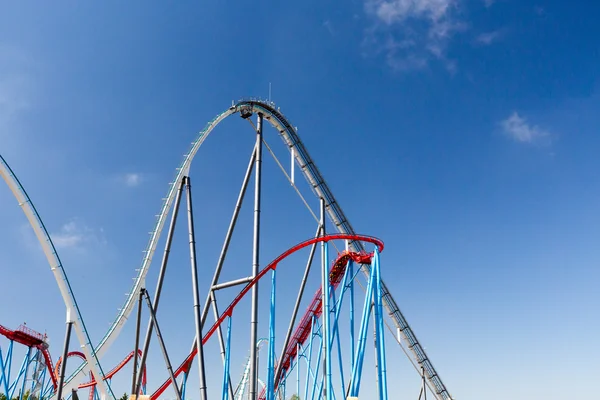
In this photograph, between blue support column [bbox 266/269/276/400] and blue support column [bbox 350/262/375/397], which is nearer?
blue support column [bbox 350/262/375/397]

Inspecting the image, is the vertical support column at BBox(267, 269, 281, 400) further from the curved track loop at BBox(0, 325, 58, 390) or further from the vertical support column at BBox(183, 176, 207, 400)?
the curved track loop at BBox(0, 325, 58, 390)

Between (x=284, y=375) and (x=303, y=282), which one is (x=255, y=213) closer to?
(x=303, y=282)

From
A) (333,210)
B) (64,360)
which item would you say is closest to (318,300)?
(333,210)

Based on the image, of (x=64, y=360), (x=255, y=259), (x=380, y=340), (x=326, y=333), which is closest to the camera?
(x=255, y=259)

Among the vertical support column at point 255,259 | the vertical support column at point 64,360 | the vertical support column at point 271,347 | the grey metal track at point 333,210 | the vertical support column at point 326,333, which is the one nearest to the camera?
the vertical support column at point 255,259

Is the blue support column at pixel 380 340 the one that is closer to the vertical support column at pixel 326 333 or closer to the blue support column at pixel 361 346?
the blue support column at pixel 361 346

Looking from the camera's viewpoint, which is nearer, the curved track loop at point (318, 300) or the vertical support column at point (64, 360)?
the vertical support column at point (64, 360)

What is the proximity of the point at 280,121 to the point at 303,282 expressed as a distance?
5.13m

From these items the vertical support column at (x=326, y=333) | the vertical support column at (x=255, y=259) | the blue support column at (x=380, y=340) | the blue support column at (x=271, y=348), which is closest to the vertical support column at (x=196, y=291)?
the vertical support column at (x=255, y=259)

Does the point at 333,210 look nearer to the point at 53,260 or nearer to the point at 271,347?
the point at 271,347

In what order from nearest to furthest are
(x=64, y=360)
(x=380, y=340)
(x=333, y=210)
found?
1. (x=64, y=360)
2. (x=380, y=340)
3. (x=333, y=210)

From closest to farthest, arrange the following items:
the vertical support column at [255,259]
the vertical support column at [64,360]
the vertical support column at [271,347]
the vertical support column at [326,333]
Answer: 1. the vertical support column at [255,259]
2. the vertical support column at [64,360]
3. the vertical support column at [271,347]
4. the vertical support column at [326,333]

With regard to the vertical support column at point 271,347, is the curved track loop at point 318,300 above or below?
above

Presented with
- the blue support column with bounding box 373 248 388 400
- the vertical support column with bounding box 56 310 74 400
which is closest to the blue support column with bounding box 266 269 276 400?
the blue support column with bounding box 373 248 388 400
